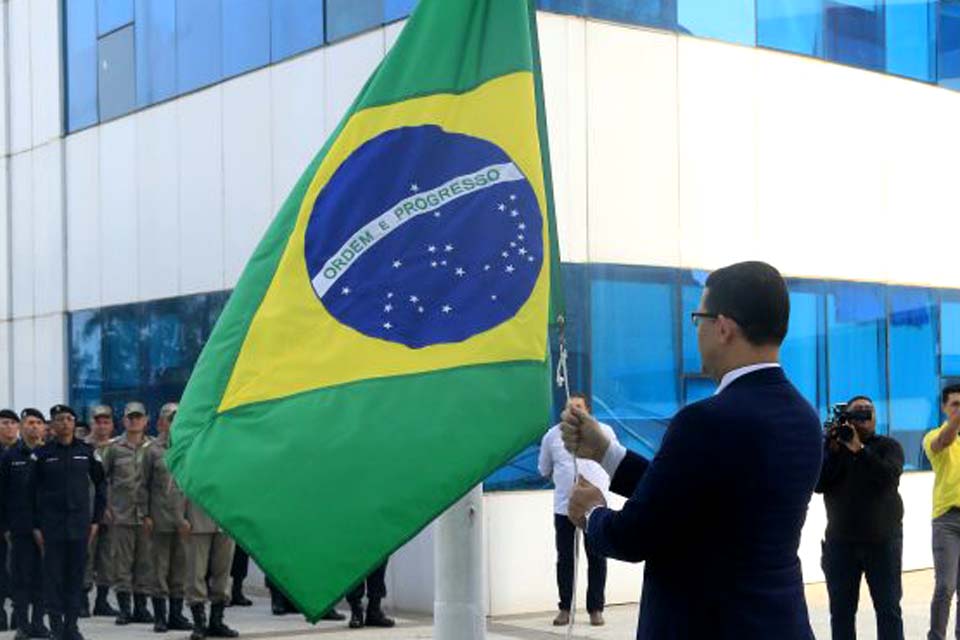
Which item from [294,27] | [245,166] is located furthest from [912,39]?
[245,166]

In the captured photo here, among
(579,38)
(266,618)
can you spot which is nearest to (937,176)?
(579,38)

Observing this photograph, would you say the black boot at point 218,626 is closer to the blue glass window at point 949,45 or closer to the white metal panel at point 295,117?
the white metal panel at point 295,117

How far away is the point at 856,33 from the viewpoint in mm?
17250

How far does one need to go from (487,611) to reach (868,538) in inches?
200

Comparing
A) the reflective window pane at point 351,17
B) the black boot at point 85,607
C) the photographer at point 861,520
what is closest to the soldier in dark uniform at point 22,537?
the black boot at point 85,607

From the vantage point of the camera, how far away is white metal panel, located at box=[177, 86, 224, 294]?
1764 cm

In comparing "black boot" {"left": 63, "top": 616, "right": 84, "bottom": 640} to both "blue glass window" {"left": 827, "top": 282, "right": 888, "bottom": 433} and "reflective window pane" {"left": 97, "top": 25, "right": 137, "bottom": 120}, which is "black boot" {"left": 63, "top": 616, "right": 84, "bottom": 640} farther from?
"reflective window pane" {"left": 97, "top": 25, "right": 137, "bottom": 120}

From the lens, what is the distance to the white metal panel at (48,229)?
69.6 ft

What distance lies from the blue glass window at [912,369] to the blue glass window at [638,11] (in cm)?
445

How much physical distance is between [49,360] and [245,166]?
20.0ft

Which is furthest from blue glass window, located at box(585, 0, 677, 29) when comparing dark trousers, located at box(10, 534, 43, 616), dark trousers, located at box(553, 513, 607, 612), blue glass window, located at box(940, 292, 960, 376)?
dark trousers, located at box(10, 534, 43, 616)

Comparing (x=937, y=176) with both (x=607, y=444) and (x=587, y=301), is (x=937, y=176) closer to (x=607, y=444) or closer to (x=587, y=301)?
(x=587, y=301)

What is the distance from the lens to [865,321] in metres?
17.2

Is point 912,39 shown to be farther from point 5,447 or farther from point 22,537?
point 22,537
